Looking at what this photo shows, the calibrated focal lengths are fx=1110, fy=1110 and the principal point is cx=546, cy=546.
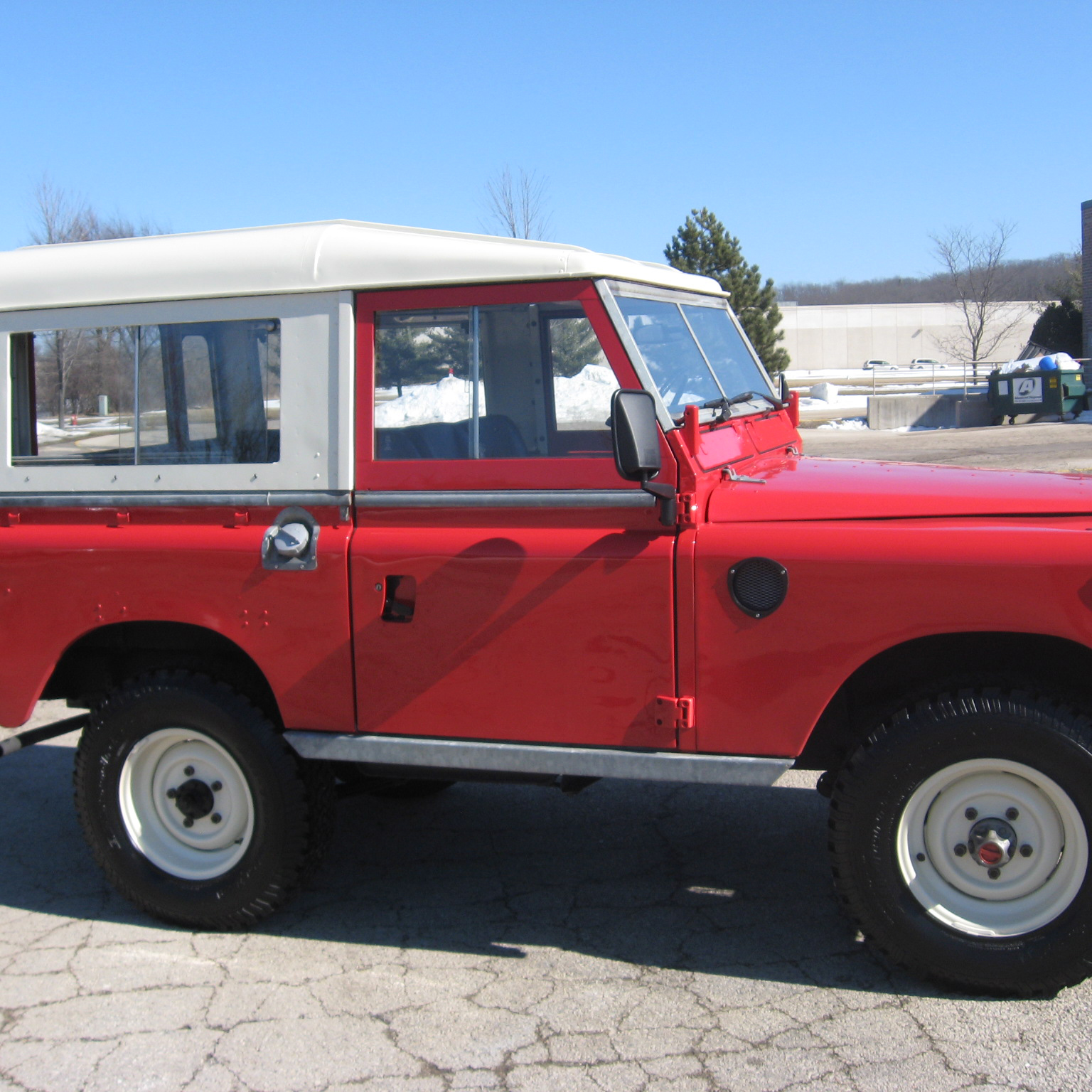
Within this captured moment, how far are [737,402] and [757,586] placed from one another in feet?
3.47

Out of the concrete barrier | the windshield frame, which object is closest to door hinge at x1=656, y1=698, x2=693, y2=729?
the windshield frame

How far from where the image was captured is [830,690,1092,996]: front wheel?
3.05m

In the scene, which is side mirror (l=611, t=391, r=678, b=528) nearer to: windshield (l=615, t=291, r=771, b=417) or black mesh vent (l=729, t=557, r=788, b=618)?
black mesh vent (l=729, t=557, r=788, b=618)

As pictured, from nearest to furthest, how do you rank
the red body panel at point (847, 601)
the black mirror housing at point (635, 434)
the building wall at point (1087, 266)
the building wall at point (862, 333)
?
the red body panel at point (847, 601) < the black mirror housing at point (635, 434) < the building wall at point (1087, 266) < the building wall at point (862, 333)

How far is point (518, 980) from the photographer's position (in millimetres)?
3463

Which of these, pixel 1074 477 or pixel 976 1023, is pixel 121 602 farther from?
pixel 1074 477

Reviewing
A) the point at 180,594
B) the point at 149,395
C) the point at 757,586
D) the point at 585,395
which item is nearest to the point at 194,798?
the point at 180,594

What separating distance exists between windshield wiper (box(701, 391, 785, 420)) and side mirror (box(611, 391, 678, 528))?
0.60 metres

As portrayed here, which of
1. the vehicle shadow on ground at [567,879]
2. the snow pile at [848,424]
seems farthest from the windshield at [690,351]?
the snow pile at [848,424]

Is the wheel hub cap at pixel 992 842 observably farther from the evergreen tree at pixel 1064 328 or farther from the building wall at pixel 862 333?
the building wall at pixel 862 333

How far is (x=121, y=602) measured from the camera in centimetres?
373

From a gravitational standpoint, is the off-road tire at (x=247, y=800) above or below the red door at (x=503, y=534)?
below

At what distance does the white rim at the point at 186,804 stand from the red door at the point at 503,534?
641 millimetres

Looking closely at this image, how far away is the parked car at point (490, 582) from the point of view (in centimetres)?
312
